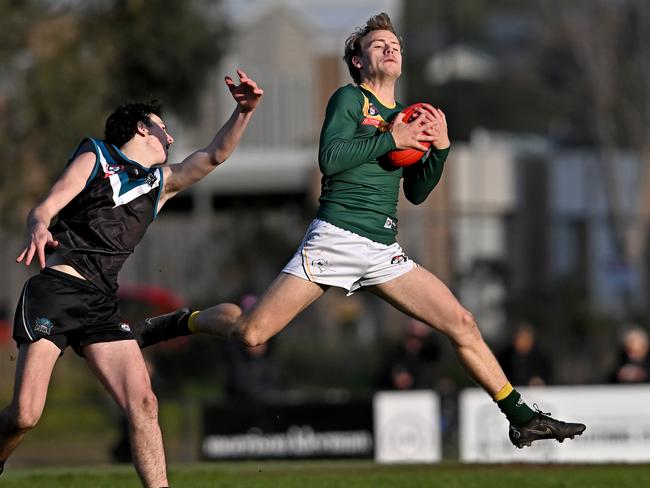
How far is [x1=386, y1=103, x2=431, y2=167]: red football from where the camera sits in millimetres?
7305

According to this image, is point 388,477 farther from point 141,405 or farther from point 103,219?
point 103,219

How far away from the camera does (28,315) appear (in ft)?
22.9

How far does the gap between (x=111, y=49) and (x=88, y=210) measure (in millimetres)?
13123

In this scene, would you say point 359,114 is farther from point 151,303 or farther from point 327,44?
point 327,44

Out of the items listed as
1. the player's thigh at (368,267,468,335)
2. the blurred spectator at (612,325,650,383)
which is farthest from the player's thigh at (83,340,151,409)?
the blurred spectator at (612,325,650,383)

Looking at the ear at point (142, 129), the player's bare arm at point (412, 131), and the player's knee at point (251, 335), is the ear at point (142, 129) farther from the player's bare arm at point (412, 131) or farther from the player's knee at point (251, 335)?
the player's bare arm at point (412, 131)

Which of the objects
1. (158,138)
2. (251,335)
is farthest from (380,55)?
(251,335)

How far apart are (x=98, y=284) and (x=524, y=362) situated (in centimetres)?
936

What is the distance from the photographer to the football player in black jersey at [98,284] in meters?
6.93

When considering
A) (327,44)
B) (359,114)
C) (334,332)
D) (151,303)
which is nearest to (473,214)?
(334,332)

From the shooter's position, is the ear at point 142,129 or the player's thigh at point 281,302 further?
the ear at point 142,129

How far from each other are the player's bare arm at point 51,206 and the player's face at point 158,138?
426mm

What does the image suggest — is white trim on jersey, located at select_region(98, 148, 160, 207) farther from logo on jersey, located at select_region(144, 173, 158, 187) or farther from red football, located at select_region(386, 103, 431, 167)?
red football, located at select_region(386, 103, 431, 167)

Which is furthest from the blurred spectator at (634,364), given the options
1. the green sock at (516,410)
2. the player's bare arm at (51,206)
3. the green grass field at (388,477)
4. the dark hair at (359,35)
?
the player's bare arm at (51,206)
